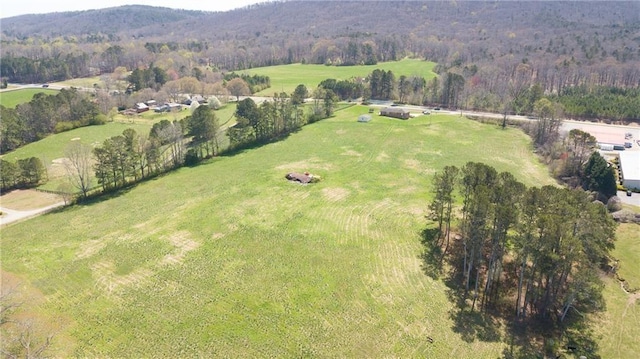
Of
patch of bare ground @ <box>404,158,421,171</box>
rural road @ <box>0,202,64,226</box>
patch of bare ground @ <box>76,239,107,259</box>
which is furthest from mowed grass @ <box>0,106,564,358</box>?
rural road @ <box>0,202,64,226</box>

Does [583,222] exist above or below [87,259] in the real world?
above

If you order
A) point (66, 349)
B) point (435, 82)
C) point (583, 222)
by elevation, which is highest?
point (435, 82)

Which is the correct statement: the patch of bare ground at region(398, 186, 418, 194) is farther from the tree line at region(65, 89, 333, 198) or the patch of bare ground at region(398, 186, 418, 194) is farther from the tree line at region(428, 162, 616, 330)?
the tree line at region(65, 89, 333, 198)

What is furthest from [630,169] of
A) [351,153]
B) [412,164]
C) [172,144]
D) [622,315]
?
[172,144]

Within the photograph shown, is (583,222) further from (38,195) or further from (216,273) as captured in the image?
(38,195)

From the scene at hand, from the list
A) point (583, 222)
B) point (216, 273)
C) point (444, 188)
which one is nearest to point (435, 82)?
point (444, 188)

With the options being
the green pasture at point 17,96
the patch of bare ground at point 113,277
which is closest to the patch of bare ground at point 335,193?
the patch of bare ground at point 113,277

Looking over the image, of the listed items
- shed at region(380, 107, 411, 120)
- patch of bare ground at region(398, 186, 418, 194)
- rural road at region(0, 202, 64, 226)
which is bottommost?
rural road at region(0, 202, 64, 226)
